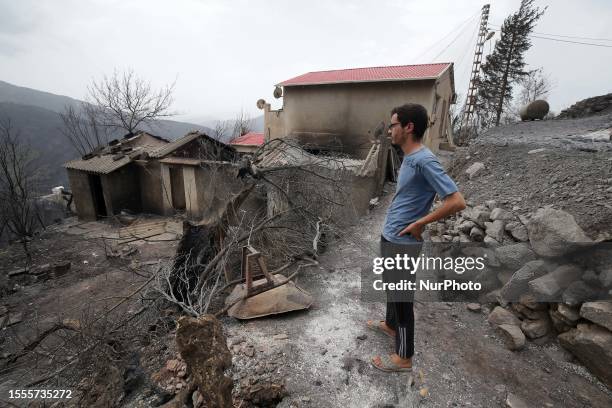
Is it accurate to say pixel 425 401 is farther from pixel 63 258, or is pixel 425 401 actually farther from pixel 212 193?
pixel 63 258

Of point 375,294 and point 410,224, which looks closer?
point 410,224

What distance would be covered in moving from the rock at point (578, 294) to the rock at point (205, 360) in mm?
2968

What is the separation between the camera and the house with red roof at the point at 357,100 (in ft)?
36.9

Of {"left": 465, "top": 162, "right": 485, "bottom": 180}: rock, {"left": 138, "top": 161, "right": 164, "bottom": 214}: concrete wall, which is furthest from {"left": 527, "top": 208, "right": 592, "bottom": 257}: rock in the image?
{"left": 138, "top": 161, "right": 164, "bottom": 214}: concrete wall

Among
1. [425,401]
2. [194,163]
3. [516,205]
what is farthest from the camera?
[194,163]

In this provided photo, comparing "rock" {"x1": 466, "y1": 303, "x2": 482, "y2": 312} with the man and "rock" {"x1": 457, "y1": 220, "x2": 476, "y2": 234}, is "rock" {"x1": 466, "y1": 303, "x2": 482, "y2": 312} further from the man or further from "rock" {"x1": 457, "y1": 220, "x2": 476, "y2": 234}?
the man

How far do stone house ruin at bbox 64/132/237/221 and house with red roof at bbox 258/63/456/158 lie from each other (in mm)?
4350

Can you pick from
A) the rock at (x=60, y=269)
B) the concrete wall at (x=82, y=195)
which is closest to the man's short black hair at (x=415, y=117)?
the rock at (x=60, y=269)

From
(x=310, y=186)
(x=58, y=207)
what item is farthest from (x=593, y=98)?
(x=58, y=207)

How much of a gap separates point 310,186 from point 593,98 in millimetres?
12484

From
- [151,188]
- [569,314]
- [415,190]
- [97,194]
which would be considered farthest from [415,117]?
[97,194]

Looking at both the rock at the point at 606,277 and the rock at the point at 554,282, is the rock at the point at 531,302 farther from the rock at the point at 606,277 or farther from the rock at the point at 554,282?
the rock at the point at 606,277

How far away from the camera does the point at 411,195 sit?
1.93 metres

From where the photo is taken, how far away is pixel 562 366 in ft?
7.62
